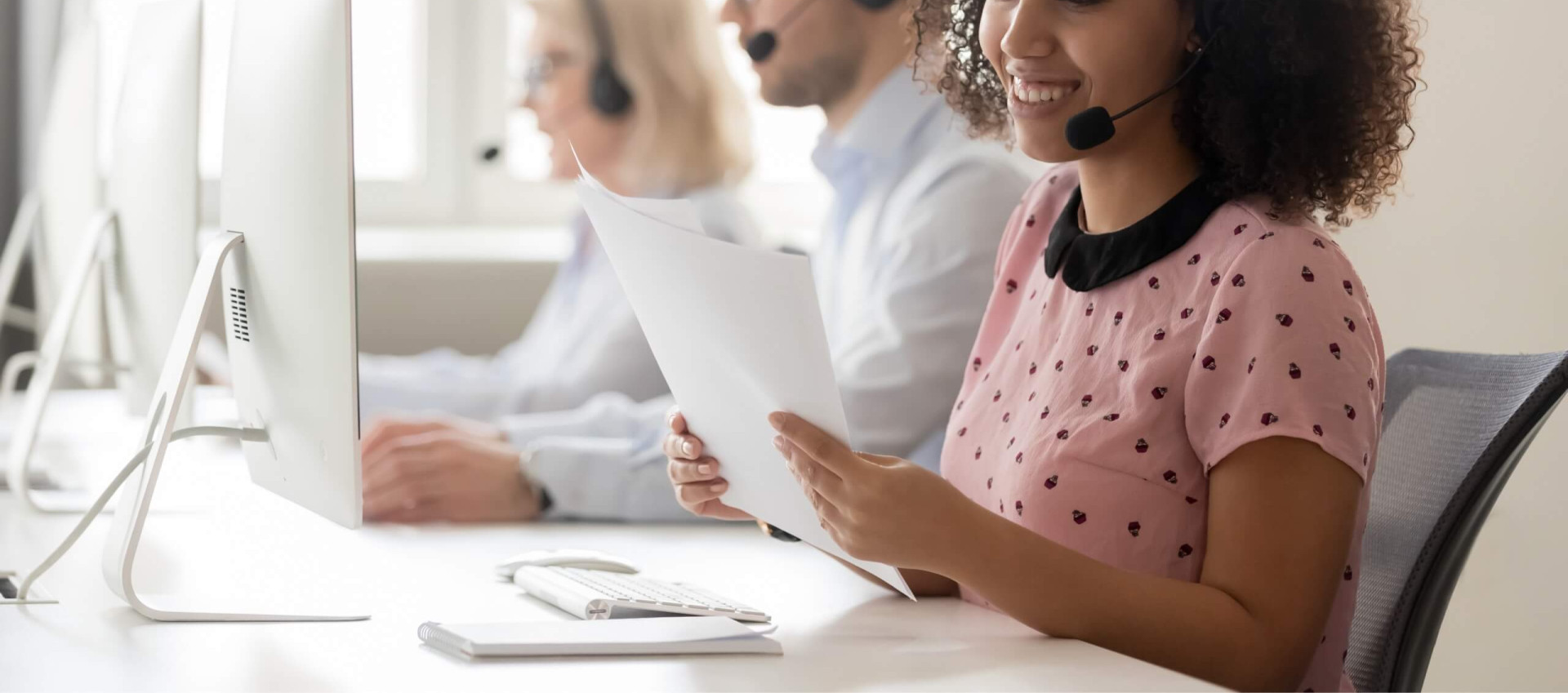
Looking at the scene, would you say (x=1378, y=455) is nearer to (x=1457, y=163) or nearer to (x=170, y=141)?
(x=1457, y=163)

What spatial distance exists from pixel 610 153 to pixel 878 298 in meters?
0.92

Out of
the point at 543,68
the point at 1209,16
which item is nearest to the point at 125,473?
the point at 1209,16

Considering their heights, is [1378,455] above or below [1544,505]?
above

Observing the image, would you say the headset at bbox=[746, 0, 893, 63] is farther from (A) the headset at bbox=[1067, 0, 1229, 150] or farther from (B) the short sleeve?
(B) the short sleeve

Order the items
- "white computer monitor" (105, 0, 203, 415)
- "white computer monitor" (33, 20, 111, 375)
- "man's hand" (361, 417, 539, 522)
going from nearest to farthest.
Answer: "white computer monitor" (105, 0, 203, 415) → "man's hand" (361, 417, 539, 522) → "white computer monitor" (33, 20, 111, 375)

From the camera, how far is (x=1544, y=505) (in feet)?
5.09

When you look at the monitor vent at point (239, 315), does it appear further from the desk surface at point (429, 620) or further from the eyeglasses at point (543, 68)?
the eyeglasses at point (543, 68)

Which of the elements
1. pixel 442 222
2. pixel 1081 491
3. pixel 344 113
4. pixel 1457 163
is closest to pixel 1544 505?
pixel 1457 163

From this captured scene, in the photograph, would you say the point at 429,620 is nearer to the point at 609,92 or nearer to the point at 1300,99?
the point at 1300,99

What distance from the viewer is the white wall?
1.54 metres

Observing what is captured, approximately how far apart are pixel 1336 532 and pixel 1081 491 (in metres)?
0.17

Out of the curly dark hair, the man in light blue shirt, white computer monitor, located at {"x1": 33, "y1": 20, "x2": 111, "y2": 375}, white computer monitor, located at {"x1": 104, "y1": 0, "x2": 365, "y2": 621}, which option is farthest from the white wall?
white computer monitor, located at {"x1": 33, "y1": 20, "x2": 111, "y2": 375}

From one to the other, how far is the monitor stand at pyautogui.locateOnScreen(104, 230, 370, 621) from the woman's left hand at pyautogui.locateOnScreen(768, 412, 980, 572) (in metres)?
0.33

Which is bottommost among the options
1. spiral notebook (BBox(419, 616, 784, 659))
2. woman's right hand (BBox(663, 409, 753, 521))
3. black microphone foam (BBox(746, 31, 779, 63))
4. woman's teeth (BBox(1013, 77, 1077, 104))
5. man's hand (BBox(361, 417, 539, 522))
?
man's hand (BBox(361, 417, 539, 522))
